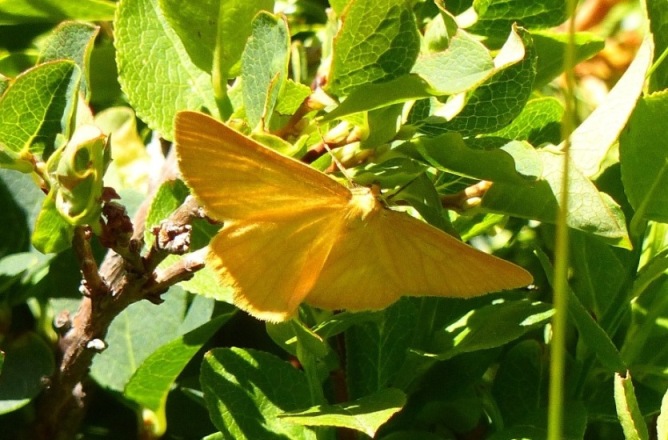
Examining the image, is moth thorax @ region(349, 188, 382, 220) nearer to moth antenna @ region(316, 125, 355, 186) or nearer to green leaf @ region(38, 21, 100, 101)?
moth antenna @ region(316, 125, 355, 186)

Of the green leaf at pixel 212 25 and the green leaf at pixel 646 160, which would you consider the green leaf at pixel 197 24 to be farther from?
the green leaf at pixel 646 160

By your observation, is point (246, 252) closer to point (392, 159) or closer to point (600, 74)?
point (392, 159)

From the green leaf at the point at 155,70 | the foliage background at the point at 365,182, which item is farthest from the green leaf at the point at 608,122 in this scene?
the green leaf at the point at 155,70

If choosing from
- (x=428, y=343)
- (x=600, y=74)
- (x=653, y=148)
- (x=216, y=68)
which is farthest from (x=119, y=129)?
(x=600, y=74)

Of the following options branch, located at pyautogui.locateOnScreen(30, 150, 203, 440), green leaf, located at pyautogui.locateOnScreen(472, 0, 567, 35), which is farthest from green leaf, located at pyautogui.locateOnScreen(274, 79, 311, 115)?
green leaf, located at pyautogui.locateOnScreen(472, 0, 567, 35)

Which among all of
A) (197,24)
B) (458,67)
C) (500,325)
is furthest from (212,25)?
(500,325)

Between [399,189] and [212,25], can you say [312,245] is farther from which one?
[212,25]
